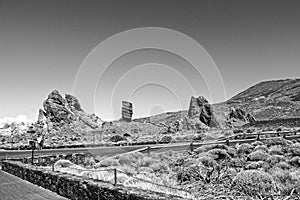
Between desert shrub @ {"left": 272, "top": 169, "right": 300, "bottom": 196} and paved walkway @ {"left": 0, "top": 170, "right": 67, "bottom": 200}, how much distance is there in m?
6.91

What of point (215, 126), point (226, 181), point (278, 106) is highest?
point (278, 106)

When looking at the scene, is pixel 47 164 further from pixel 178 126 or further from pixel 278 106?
pixel 278 106

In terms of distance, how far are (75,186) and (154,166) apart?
27.9ft

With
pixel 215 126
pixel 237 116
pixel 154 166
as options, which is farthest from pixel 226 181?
pixel 237 116

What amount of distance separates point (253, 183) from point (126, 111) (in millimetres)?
84913

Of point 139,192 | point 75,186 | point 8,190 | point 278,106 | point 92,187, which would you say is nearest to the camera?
point 139,192

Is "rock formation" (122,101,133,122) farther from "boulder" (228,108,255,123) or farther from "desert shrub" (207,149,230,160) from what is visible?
"desert shrub" (207,149,230,160)

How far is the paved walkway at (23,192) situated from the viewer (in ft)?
32.8

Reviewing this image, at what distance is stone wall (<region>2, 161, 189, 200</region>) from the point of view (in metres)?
6.59

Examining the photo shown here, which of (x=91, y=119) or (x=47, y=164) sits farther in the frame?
(x=91, y=119)

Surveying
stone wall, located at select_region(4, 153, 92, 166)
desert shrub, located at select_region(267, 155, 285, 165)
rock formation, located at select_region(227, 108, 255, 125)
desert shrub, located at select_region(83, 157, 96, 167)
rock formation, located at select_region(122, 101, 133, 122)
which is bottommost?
desert shrub, located at select_region(267, 155, 285, 165)

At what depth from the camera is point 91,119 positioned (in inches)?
3415

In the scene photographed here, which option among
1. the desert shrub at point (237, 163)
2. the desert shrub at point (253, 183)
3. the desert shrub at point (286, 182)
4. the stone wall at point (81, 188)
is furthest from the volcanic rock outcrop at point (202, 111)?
the stone wall at point (81, 188)

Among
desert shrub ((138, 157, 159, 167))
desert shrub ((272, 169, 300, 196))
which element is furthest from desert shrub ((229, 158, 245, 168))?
desert shrub ((138, 157, 159, 167))
